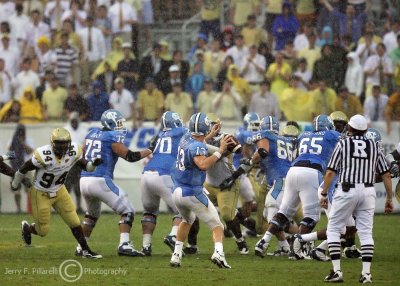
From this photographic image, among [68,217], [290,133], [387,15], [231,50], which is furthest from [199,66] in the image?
[68,217]

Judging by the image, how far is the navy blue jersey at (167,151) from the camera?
15.1 m

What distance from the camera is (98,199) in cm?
1509

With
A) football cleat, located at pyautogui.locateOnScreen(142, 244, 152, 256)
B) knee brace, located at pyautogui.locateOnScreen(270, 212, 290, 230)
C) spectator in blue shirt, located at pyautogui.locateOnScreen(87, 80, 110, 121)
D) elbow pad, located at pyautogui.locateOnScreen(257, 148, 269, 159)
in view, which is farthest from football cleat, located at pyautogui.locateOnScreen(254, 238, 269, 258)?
spectator in blue shirt, located at pyautogui.locateOnScreen(87, 80, 110, 121)

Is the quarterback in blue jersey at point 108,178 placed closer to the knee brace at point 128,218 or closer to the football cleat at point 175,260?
the knee brace at point 128,218

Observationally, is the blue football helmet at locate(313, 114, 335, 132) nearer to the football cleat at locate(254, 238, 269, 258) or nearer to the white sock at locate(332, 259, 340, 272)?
the football cleat at locate(254, 238, 269, 258)

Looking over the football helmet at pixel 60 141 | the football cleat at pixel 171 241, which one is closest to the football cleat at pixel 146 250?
the football cleat at pixel 171 241

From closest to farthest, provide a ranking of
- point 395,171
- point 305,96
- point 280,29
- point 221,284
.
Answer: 1. point 221,284
2. point 395,171
3. point 305,96
4. point 280,29

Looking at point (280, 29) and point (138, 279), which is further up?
point (280, 29)

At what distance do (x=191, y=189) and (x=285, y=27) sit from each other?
10.4 m

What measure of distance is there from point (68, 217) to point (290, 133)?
3332 millimetres

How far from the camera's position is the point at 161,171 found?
15078 mm

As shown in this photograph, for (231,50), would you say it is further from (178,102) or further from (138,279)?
(138,279)

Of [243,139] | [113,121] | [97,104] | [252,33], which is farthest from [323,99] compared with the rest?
[113,121]

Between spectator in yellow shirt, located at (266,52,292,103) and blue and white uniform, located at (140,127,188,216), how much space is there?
7.13 meters
